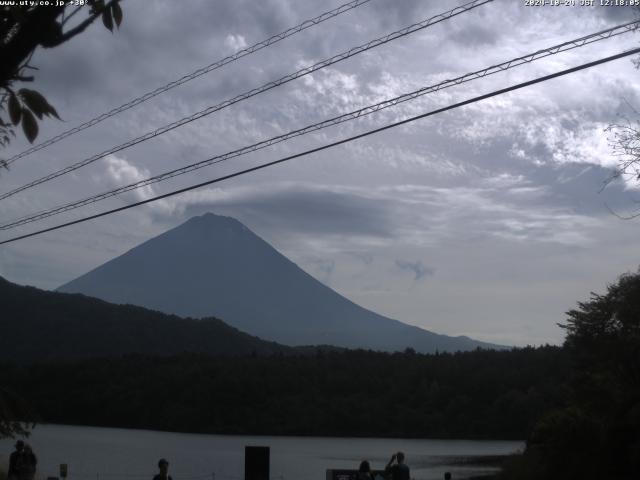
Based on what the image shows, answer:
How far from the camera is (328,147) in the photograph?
1097 centimetres

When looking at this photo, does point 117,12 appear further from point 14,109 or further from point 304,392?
point 304,392

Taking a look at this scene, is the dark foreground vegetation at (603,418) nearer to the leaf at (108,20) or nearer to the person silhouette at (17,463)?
the person silhouette at (17,463)

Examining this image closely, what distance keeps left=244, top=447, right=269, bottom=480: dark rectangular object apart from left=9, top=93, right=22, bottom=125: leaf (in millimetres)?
11105

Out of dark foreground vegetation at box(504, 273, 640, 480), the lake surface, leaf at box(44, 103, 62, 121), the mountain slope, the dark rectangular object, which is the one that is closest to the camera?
leaf at box(44, 103, 62, 121)

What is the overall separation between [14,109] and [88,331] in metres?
122

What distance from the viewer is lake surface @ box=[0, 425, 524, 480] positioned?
4834cm

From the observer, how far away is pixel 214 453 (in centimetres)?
6550

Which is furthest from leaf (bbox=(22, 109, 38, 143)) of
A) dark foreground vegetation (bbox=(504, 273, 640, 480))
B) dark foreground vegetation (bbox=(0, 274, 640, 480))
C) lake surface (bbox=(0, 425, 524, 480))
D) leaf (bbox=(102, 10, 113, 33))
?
dark foreground vegetation (bbox=(0, 274, 640, 480))

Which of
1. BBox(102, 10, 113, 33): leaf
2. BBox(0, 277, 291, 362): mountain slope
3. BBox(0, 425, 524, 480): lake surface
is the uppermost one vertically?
BBox(0, 277, 291, 362): mountain slope

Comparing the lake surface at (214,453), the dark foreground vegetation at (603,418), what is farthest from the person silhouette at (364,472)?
the lake surface at (214,453)

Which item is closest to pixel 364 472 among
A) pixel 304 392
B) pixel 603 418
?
pixel 603 418

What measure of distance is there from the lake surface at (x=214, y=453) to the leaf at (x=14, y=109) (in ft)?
113

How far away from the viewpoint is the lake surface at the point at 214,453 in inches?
1903

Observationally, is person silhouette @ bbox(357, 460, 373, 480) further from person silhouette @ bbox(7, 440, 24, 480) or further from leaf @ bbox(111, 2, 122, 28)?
leaf @ bbox(111, 2, 122, 28)
